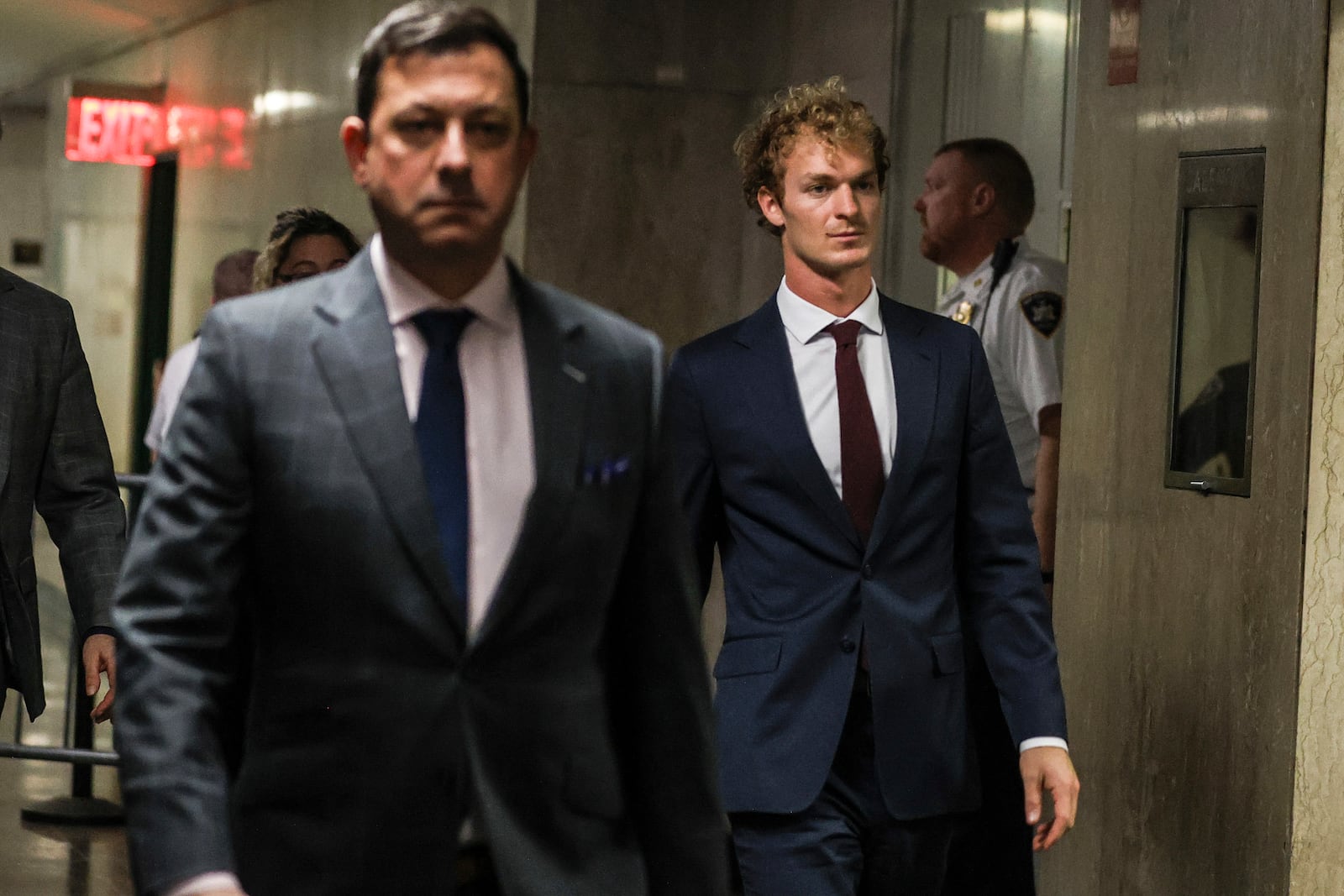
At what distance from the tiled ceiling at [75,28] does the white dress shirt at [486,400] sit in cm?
1379

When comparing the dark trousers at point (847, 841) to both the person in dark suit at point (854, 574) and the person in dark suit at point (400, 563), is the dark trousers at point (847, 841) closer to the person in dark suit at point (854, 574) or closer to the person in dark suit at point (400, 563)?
the person in dark suit at point (854, 574)

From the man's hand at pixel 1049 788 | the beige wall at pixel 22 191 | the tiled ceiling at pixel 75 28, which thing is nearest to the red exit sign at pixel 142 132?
the tiled ceiling at pixel 75 28

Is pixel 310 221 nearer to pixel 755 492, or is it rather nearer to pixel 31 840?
pixel 755 492

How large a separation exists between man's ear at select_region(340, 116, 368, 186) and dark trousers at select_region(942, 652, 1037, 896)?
236cm

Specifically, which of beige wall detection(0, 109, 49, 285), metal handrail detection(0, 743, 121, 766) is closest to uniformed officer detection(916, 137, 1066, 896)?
metal handrail detection(0, 743, 121, 766)

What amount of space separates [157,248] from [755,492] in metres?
17.1

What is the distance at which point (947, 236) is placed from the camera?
22.4ft

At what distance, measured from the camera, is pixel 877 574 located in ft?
13.6

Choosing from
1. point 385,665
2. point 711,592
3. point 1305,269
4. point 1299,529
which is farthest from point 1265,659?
point 711,592

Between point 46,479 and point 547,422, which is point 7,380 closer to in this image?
point 46,479

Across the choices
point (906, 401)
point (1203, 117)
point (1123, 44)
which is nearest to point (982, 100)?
point (1123, 44)

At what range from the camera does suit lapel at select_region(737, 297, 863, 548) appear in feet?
13.6

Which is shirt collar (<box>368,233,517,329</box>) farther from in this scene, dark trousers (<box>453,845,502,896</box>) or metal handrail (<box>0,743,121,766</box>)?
metal handrail (<box>0,743,121,766</box>)

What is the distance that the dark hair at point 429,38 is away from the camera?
250 cm
